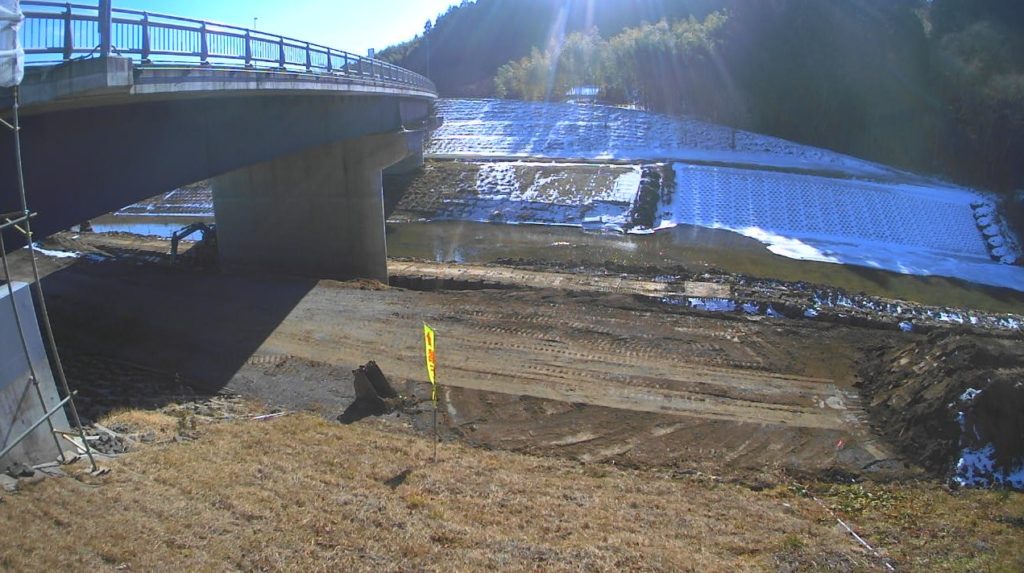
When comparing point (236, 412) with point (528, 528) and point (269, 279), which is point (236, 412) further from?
point (269, 279)

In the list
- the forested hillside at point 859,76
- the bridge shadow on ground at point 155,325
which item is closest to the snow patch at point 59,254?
the bridge shadow on ground at point 155,325

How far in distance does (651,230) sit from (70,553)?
31.4 m

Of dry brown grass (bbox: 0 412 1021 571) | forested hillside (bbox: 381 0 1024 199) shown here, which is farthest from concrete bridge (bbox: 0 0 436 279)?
forested hillside (bbox: 381 0 1024 199)

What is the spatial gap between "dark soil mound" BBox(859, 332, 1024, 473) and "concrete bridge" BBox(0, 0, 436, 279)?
46.9 feet

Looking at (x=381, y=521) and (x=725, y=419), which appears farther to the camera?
(x=725, y=419)

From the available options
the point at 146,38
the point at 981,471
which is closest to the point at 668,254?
the point at 981,471

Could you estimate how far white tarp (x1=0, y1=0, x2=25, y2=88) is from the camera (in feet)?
25.9

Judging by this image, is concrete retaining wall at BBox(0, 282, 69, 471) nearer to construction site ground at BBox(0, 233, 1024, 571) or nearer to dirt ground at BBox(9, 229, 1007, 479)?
construction site ground at BBox(0, 233, 1024, 571)

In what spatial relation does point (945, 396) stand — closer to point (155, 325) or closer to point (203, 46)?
point (203, 46)

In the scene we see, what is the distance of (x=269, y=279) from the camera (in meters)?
23.9

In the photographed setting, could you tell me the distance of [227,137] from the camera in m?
16.9

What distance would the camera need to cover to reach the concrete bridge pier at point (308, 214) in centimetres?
2575

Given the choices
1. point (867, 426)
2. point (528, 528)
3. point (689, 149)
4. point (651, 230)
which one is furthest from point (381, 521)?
point (689, 149)

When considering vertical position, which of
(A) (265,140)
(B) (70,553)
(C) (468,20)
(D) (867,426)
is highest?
(C) (468,20)
